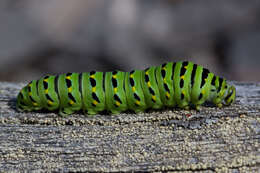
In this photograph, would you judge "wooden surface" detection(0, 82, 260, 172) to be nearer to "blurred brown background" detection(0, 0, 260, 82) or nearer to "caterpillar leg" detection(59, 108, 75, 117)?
"caterpillar leg" detection(59, 108, 75, 117)

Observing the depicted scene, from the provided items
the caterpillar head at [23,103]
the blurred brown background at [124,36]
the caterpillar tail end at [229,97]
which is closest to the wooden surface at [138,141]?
the caterpillar tail end at [229,97]

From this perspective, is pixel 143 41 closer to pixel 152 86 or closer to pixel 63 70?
pixel 63 70

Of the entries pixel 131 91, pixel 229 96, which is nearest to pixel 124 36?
pixel 131 91

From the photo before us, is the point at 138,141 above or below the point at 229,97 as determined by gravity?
below

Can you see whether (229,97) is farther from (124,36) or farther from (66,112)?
(124,36)

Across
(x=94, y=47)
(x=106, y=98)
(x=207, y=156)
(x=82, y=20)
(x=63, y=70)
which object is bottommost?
(x=207, y=156)

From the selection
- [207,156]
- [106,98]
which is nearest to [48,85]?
[106,98]

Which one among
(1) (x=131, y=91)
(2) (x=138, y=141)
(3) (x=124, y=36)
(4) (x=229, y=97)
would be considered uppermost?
(3) (x=124, y=36)

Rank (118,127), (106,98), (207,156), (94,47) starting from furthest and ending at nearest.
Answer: (94,47) < (106,98) < (118,127) < (207,156)
